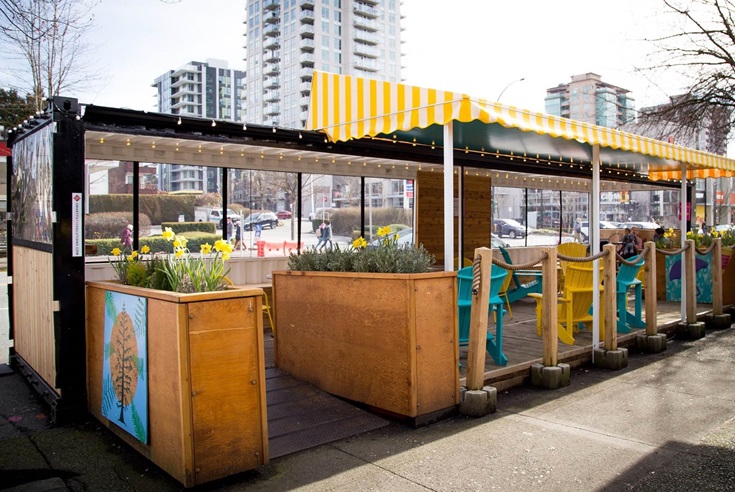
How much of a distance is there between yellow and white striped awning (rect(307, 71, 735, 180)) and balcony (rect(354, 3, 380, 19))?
107834 mm

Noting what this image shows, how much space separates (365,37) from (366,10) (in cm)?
568

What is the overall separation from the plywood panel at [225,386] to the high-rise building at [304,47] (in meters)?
96.0

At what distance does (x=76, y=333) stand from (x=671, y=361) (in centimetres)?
644

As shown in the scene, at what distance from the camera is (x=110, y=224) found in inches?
328

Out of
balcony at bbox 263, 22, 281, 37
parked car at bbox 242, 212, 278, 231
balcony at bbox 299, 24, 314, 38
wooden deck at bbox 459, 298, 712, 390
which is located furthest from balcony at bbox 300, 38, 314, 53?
wooden deck at bbox 459, 298, 712, 390

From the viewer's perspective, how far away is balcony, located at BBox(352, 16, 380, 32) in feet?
348

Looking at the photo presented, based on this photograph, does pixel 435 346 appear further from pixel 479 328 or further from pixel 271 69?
pixel 271 69

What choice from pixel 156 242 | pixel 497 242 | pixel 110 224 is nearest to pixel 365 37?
pixel 497 242

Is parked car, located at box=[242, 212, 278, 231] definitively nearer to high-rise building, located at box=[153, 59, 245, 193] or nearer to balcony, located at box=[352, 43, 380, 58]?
balcony, located at box=[352, 43, 380, 58]

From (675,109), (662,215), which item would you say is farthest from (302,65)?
(675,109)

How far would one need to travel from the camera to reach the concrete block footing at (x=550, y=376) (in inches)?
224

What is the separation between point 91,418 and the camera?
4785 mm

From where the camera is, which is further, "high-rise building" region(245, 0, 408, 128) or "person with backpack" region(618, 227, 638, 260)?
"high-rise building" region(245, 0, 408, 128)

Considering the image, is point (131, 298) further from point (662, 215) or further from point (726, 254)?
point (662, 215)
